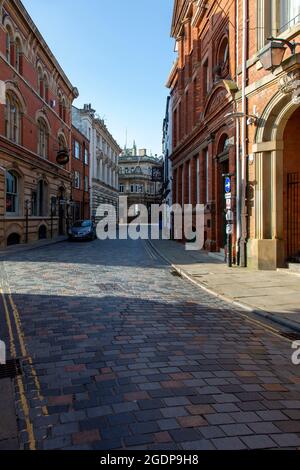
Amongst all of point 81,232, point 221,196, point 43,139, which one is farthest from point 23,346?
point 43,139

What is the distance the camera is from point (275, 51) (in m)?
11.0

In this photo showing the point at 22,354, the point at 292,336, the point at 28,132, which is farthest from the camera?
the point at 28,132

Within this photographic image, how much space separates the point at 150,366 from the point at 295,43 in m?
10.1

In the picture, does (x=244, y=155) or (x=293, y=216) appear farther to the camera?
(x=244, y=155)

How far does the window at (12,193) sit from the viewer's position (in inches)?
893

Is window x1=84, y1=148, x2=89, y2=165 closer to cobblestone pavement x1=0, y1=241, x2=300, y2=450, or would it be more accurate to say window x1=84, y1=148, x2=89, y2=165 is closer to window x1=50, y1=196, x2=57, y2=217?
window x1=50, y1=196, x2=57, y2=217

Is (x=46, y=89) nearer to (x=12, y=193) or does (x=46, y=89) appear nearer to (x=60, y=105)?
(x=60, y=105)

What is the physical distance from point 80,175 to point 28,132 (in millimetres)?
17487

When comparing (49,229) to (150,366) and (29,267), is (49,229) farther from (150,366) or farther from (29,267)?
(150,366)

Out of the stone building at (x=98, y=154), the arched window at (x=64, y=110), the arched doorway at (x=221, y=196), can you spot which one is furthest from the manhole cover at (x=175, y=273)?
the stone building at (x=98, y=154)

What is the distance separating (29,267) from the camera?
1338 cm

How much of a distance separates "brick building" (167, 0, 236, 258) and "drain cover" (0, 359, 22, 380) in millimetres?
11775
